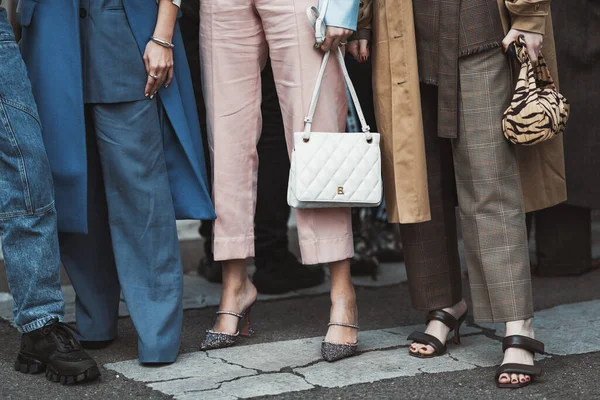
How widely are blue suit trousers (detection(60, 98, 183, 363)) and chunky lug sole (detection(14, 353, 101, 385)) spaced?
229mm

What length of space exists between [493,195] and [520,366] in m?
0.51

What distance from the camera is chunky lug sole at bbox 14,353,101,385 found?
116 inches

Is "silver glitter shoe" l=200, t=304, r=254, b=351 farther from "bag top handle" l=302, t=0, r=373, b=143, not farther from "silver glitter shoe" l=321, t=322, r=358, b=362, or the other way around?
"bag top handle" l=302, t=0, r=373, b=143

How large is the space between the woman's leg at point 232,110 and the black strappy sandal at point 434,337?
620 mm

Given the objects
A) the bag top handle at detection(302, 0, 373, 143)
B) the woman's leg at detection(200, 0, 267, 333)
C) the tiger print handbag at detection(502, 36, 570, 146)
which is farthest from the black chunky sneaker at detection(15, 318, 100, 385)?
the tiger print handbag at detection(502, 36, 570, 146)

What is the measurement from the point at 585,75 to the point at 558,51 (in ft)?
0.49

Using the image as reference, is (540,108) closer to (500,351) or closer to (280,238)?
(500,351)

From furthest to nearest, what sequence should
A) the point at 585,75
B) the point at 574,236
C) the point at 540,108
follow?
the point at 574,236 → the point at 585,75 → the point at 540,108

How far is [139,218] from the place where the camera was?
10.5 feet

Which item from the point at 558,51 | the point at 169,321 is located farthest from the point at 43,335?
the point at 558,51

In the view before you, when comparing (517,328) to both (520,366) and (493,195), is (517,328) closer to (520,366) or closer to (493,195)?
(520,366)

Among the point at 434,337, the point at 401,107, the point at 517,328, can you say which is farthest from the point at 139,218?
the point at 517,328

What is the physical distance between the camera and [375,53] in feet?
10.5

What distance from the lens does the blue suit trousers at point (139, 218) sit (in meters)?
3.15
